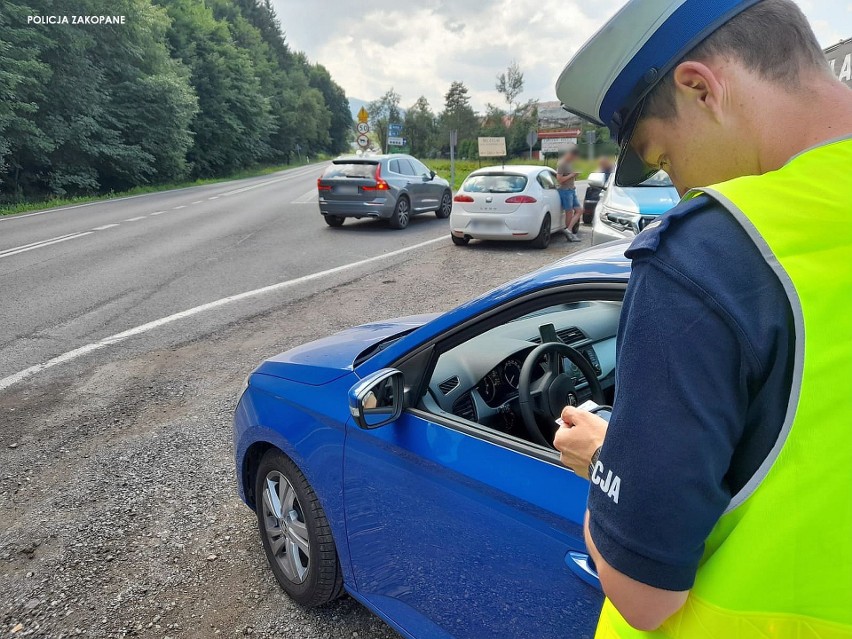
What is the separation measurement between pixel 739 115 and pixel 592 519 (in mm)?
597

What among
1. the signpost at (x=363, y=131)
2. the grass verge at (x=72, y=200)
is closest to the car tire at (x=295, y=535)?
the grass verge at (x=72, y=200)

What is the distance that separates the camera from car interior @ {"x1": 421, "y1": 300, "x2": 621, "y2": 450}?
1.98 metres

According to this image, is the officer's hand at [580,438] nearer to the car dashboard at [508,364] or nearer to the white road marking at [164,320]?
the car dashboard at [508,364]

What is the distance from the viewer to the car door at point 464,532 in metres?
1.45

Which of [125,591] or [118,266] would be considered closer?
[125,591]

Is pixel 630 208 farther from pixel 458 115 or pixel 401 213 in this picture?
pixel 458 115

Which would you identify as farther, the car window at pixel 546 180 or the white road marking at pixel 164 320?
the car window at pixel 546 180

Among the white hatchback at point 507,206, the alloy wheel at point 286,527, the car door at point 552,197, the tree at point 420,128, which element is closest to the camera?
the alloy wheel at point 286,527

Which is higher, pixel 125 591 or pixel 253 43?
pixel 253 43

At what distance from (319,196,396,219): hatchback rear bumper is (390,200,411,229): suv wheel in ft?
0.73

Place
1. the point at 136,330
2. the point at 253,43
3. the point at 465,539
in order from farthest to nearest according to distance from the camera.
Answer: the point at 253,43 < the point at 136,330 < the point at 465,539

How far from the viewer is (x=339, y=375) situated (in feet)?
7.45

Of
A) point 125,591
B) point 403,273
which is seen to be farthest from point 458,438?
point 403,273

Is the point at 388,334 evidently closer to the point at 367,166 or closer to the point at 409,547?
the point at 409,547
